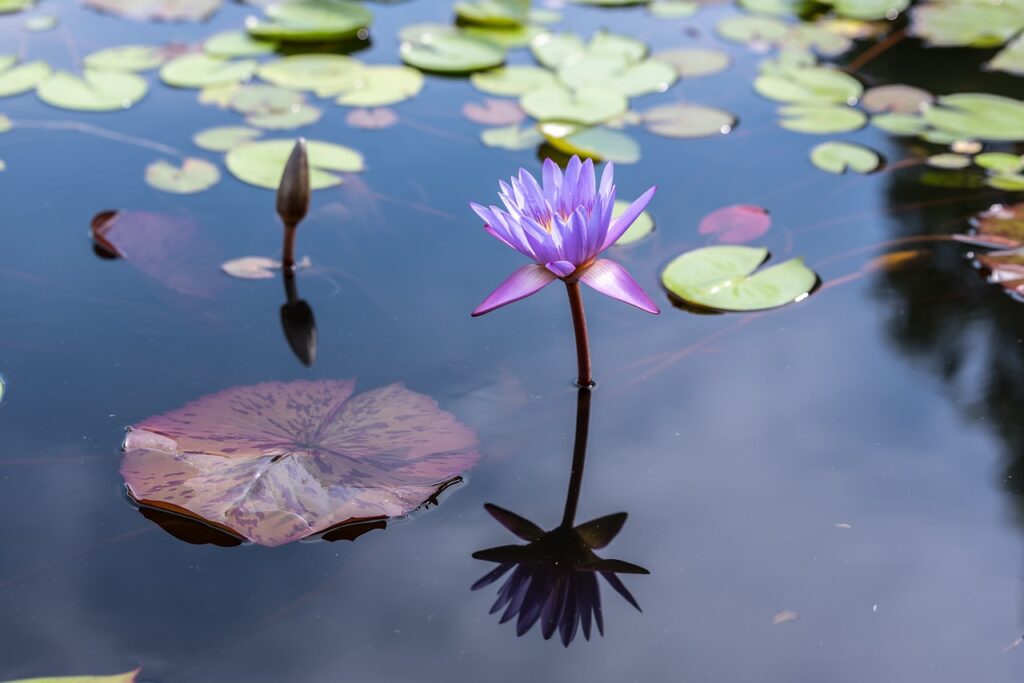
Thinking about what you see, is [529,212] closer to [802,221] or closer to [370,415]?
[370,415]

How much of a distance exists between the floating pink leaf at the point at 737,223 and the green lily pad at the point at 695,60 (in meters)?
0.97

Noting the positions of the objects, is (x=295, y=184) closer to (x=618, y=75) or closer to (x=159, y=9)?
(x=618, y=75)

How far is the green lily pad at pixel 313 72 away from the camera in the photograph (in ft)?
10.1

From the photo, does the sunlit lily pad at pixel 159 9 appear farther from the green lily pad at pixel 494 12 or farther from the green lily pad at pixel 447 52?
the green lily pad at pixel 494 12

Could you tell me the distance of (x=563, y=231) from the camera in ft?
5.08

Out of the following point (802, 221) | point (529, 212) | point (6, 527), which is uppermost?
point (529, 212)

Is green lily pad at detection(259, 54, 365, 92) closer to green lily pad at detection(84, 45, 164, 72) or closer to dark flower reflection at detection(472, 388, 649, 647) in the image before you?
green lily pad at detection(84, 45, 164, 72)

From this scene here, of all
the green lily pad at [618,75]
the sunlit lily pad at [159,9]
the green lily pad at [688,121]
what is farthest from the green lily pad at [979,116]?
the sunlit lily pad at [159,9]

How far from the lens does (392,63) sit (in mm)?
3277

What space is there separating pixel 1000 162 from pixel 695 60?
110 centimetres

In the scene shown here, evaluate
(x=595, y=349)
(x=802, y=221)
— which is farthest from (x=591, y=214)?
(x=802, y=221)

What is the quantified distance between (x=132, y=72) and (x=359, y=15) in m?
0.87

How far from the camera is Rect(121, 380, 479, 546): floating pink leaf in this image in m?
1.49

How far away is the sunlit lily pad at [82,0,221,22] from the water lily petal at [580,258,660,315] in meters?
2.62
